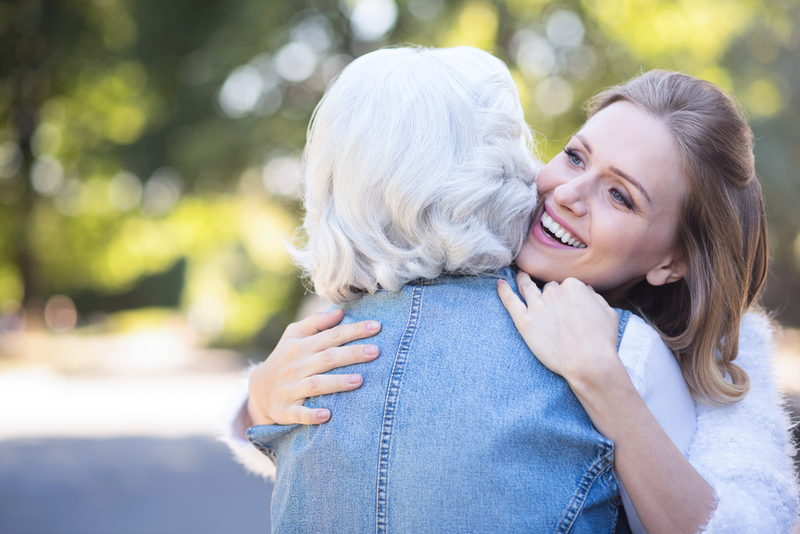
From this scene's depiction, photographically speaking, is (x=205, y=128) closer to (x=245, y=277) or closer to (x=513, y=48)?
(x=513, y=48)

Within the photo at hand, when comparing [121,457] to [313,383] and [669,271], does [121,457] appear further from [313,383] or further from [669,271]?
[669,271]

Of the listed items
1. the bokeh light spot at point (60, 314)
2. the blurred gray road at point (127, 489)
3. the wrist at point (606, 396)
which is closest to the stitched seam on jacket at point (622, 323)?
the wrist at point (606, 396)

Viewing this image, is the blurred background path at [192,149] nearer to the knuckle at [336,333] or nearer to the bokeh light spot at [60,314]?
the knuckle at [336,333]

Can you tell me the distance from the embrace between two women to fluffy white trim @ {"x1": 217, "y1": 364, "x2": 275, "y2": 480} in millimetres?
379

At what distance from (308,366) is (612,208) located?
986 mm

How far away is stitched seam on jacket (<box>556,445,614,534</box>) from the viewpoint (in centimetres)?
139

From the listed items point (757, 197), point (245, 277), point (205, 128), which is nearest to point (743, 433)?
point (757, 197)

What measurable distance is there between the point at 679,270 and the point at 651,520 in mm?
831

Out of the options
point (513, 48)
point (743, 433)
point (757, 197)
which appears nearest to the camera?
point (743, 433)

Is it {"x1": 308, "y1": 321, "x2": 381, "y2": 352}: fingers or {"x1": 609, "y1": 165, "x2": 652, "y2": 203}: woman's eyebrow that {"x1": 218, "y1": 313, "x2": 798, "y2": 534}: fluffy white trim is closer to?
{"x1": 609, "y1": 165, "x2": 652, "y2": 203}: woman's eyebrow

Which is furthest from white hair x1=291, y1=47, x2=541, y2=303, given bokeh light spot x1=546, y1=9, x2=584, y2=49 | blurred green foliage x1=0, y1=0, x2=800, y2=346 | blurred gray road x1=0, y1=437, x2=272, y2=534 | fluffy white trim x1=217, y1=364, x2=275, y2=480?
bokeh light spot x1=546, y1=9, x2=584, y2=49

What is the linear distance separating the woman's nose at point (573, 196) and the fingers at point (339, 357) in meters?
0.71

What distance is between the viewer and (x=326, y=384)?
1.62m

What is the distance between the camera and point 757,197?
1984 mm
